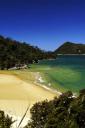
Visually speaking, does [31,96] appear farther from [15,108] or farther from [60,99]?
[60,99]

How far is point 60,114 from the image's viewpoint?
38.3ft

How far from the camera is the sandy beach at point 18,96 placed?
26.0m

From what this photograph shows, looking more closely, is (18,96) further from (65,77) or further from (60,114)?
(65,77)

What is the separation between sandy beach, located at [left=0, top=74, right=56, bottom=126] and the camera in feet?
85.2

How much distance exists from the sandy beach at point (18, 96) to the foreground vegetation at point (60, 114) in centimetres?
1045

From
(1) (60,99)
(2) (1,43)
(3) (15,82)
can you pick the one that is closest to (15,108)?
(1) (60,99)

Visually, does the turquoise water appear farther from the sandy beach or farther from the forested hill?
the forested hill

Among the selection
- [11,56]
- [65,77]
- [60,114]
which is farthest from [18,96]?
[11,56]

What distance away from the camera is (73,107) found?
39.3 feet

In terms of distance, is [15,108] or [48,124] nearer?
[48,124]

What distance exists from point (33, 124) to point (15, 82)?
1259 inches

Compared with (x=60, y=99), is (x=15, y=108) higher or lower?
lower

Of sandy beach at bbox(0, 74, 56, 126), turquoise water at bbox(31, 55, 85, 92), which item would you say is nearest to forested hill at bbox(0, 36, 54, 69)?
turquoise water at bbox(31, 55, 85, 92)

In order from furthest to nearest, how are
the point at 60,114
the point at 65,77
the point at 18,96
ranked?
the point at 65,77
the point at 18,96
the point at 60,114
